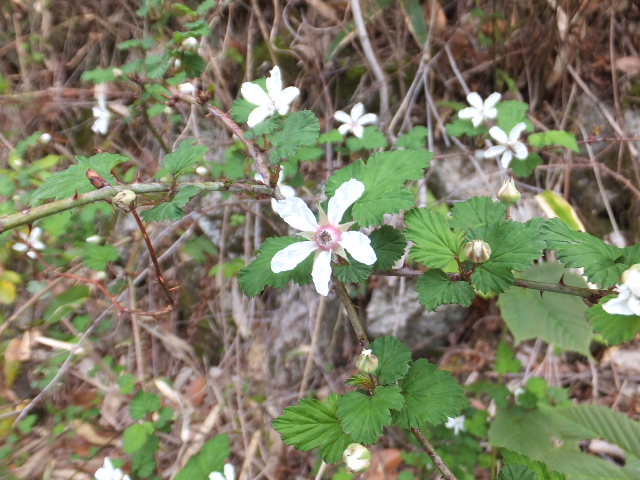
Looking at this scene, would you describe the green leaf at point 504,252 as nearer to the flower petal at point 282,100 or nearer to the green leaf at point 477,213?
the green leaf at point 477,213

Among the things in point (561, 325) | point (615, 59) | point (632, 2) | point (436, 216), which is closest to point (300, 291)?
point (561, 325)

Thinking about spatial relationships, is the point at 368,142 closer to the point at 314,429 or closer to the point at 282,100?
the point at 282,100

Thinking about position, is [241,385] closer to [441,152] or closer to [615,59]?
[441,152]

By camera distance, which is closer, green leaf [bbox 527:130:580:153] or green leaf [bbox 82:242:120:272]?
green leaf [bbox 527:130:580:153]

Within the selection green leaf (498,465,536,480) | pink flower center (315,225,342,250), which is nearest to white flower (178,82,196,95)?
pink flower center (315,225,342,250)

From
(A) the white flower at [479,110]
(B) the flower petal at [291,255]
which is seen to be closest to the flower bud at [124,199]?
(B) the flower petal at [291,255]

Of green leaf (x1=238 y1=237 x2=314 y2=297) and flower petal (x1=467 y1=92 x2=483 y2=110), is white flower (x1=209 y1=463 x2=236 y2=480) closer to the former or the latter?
green leaf (x1=238 y1=237 x2=314 y2=297)

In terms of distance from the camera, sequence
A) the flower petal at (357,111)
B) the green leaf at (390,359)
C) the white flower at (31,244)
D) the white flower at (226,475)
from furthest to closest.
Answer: the white flower at (31,244) → the flower petal at (357,111) → the white flower at (226,475) → the green leaf at (390,359)
